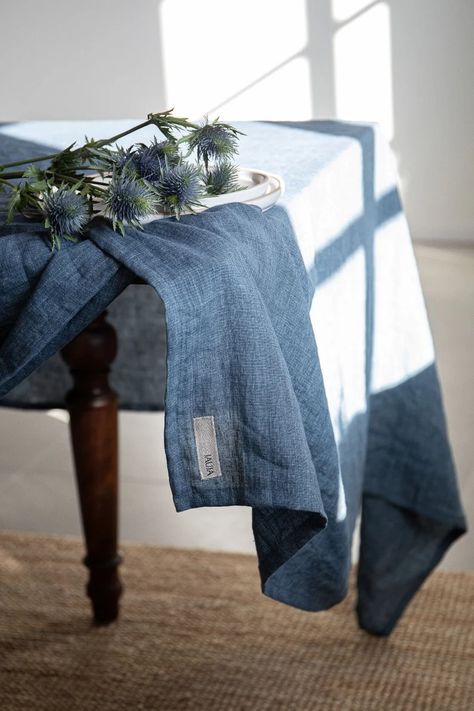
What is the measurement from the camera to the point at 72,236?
90 cm

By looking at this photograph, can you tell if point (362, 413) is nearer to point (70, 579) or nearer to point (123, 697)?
point (123, 697)

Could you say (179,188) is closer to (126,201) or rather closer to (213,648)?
(126,201)

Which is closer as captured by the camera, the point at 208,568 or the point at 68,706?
the point at 68,706

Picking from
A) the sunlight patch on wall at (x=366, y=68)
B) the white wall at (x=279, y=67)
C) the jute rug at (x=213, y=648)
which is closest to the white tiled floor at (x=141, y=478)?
the jute rug at (x=213, y=648)

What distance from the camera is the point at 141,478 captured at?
229cm

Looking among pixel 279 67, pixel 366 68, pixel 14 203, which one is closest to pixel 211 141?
pixel 14 203

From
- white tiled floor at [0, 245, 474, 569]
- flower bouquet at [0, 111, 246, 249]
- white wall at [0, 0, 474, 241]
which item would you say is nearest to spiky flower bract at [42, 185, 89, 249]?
flower bouquet at [0, 111, 246, 249]

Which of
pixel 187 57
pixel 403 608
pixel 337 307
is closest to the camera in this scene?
pixel 337 307

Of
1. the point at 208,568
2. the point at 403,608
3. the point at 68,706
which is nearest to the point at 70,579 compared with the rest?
the point at 208,568

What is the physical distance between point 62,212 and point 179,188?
11cm

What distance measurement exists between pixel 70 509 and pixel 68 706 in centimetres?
68

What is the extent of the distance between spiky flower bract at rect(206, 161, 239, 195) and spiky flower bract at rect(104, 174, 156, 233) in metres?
0.12

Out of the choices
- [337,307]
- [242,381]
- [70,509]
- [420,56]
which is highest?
[242,381]

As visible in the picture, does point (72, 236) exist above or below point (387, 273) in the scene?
above
